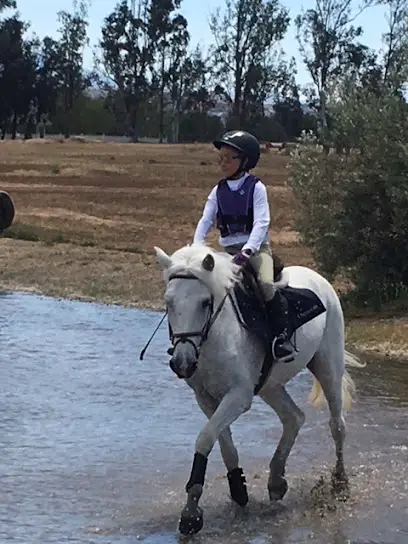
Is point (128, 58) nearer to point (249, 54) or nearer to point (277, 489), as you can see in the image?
point (249, 54)

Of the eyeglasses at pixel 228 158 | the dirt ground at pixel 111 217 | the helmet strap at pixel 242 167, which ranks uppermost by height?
the eyeglasses at pixel 228 158

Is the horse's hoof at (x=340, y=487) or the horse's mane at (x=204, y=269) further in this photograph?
the horse's hoof at (x=340, y=487)

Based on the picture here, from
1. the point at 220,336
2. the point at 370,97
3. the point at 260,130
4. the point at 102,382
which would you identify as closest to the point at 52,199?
the point at 370,97

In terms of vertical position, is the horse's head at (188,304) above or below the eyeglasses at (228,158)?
below

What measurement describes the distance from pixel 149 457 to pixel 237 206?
2722 millimetres

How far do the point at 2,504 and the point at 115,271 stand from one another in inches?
609

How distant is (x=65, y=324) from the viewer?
17.2 meters

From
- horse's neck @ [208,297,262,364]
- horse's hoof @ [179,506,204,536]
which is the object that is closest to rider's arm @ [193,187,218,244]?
horse's neck @ [208,297,262,364]

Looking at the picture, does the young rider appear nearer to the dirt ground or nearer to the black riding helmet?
the black riding helmet

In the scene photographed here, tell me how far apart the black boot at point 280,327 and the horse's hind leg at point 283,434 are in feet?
1.77

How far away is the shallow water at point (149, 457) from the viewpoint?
750 cm

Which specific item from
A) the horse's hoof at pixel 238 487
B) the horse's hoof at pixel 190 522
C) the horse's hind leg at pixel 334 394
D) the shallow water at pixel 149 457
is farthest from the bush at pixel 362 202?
the horse's hoof at pixel 190 522

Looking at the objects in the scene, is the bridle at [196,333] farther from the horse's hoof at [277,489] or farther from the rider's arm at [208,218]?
the horse's hoof at [277,489]

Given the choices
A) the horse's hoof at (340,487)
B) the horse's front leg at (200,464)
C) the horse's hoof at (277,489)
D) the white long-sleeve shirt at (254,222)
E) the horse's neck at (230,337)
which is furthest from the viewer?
the horse's hoof at (340,487)
